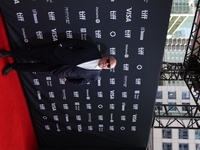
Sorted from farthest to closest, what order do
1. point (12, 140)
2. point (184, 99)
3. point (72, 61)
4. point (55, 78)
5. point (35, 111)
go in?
point (184, 99) → point (35, 111) → point (55, 78) → point (12, 140) → point (72, 61)

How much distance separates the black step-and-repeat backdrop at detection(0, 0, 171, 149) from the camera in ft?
12.3

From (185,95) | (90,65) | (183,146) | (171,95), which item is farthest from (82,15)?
(185,95)

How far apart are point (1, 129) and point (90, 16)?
2865 millimetres

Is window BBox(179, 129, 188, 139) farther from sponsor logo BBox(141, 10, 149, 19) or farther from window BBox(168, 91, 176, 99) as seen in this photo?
sponsor logo BBox(141, 10, 149, 19)

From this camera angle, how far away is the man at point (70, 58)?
11.4 feet

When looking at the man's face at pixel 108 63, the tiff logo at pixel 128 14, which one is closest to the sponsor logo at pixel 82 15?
the tiff logo at pixel 128 14

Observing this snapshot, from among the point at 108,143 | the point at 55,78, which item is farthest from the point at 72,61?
the point at 108,143

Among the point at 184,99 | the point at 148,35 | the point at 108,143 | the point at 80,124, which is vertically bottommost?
the point at 184,99

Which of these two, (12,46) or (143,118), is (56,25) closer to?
(12,46)

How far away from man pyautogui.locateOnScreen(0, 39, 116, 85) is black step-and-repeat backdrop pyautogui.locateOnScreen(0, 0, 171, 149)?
0.41 m

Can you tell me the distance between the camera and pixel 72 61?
3496 millimetres

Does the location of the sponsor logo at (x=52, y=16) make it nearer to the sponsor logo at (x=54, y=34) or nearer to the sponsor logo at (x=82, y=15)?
the sponsor logo at (x=54, y=34)

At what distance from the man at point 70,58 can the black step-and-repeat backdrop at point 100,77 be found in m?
0.41

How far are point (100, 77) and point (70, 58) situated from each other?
1.24 meters
